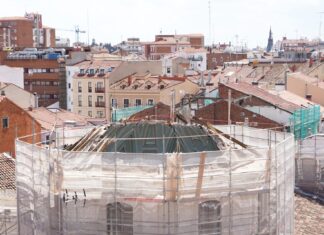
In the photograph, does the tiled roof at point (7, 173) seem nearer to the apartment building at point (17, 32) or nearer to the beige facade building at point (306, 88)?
the beige facade building at point (306, 88)

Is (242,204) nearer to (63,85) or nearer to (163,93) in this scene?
(163,93)

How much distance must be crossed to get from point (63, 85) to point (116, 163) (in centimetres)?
5535

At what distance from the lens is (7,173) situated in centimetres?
2344

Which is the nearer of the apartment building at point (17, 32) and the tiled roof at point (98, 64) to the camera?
the tiled roof at point (98, 64)

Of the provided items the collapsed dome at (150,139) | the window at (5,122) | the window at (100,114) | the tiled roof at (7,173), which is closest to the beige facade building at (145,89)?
the window at (100,114)

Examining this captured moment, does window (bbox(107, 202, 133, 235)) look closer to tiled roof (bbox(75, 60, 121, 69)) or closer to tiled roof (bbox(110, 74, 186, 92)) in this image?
tiled roof (bbox(110, 74, 186, 92))

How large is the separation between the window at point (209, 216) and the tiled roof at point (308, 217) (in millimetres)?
6243

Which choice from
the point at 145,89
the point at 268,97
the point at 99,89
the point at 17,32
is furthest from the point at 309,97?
the point at 17,32

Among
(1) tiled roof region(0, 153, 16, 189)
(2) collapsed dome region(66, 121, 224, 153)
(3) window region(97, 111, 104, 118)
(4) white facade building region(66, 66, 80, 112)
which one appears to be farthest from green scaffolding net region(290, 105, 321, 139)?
(4) white facade building region(66, 66, 80, 112)

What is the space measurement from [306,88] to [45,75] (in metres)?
29.4

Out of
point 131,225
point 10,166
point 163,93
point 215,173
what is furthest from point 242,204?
point 163,93

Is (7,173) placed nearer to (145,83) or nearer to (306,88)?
(306,88)

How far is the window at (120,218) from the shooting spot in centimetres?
1466

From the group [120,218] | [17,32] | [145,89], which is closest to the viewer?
[120,218]
